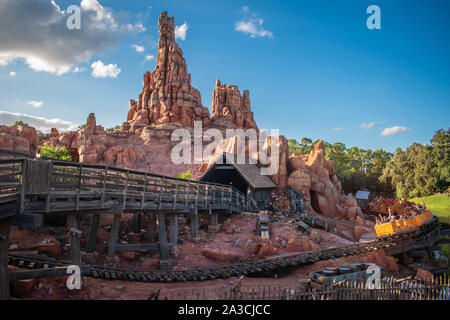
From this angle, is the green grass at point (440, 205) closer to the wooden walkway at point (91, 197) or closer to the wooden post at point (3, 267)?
the wooden walkway at point (91, 197)

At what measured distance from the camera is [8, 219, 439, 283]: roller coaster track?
1005 centimetres

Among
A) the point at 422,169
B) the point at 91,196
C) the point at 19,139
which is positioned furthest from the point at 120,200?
the point at 422,169

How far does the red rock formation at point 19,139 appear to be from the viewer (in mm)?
36750

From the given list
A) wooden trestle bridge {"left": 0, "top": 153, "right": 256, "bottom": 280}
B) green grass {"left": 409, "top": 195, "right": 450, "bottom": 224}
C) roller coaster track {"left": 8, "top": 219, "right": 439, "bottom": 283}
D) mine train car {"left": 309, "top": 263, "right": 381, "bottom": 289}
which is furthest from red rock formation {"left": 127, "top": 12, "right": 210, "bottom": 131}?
mine train car {"left": 309, "top": 263, "right": 381, "bottom": 289}

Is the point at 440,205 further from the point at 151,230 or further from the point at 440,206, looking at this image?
the point at 151,230

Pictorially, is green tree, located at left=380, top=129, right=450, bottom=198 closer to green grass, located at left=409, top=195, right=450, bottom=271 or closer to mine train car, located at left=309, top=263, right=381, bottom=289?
green grass, located at left=409, top=195, right=450, bottom=271

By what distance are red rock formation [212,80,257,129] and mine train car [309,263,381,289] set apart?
5545cm

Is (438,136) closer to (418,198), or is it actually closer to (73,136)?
(418,198)

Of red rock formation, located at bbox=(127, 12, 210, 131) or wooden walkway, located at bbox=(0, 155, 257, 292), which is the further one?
red rock formation, located at bbox=(127, 12, 210, 131)

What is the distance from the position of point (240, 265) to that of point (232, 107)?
58805 mm

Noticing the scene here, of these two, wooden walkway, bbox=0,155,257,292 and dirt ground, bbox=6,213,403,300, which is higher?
wooden walkway, bbox=0,155,257,292

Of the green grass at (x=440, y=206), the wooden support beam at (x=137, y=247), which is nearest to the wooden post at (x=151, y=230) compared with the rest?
the wooden support beam at (x=137, y=247)

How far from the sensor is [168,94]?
60500 mm
